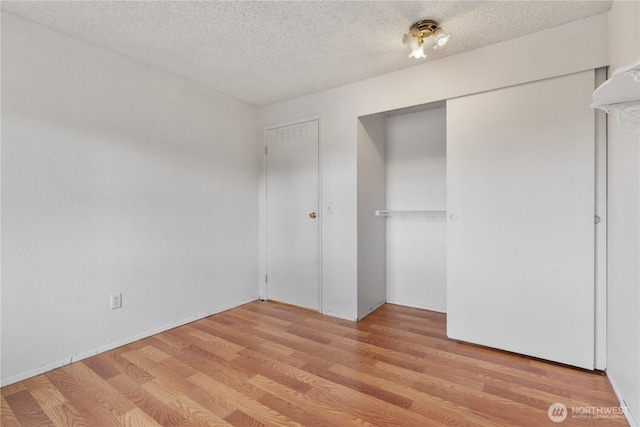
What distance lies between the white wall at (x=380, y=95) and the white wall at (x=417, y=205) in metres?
0.62

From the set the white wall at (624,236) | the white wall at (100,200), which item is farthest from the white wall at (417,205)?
the white wall at (100,200)

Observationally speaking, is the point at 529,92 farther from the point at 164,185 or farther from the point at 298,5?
the point at 164,185

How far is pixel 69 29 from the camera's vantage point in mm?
2145

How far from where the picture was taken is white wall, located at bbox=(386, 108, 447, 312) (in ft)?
10.4

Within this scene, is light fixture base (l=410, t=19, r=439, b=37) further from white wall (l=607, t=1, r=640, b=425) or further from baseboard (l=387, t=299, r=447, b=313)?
baseboard (l=387, t=299, r=447, b=313)

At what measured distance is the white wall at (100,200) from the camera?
1.98m

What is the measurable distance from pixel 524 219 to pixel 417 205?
1.18 m

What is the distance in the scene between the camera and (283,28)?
2.13 meters

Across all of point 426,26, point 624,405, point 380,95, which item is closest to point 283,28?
point 426,26

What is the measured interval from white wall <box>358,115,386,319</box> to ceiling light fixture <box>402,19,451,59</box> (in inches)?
36.2

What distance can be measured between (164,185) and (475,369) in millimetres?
2919

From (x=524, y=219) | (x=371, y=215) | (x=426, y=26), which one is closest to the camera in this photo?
(x=426, y=26)

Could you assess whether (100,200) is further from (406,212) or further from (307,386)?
(406,212)

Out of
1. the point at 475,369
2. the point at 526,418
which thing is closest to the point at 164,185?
the point at 475,369
